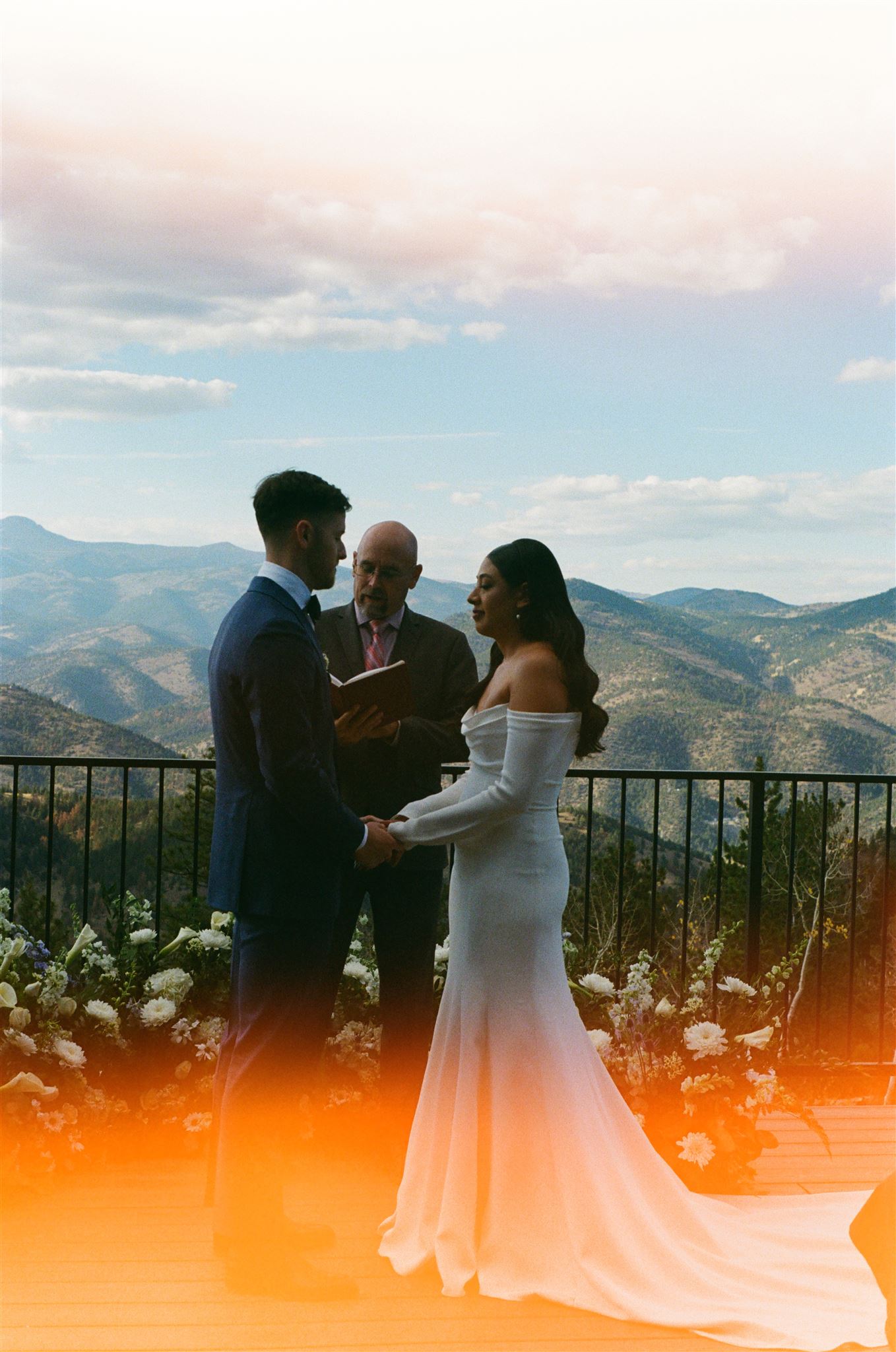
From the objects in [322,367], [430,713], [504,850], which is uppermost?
[322,367]

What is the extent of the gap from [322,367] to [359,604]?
51.5 metres

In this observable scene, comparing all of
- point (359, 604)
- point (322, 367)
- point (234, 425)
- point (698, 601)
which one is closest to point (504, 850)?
point (359, 604)

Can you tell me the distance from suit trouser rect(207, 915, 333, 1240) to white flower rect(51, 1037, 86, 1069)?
85 centimetres

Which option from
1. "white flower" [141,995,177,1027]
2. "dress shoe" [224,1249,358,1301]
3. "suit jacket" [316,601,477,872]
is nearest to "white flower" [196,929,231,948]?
"white flower" [141,995,177,1027]

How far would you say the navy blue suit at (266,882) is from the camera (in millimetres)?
2221

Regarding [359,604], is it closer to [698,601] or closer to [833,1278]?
[833,1278]

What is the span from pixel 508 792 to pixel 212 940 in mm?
1502

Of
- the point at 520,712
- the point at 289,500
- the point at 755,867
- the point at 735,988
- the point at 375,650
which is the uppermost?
the point at 289,500

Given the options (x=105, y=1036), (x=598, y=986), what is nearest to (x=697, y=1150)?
(x=598, y=986)

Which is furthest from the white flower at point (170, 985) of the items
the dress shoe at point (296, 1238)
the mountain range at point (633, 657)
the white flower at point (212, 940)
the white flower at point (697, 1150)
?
the mountain range at point (633, 657)

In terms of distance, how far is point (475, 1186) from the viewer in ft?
7.70

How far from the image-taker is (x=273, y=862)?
2258 mm

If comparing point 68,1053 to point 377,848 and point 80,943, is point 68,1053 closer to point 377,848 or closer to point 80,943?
point 80,943

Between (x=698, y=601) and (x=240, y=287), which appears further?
(x=698, y=601)
